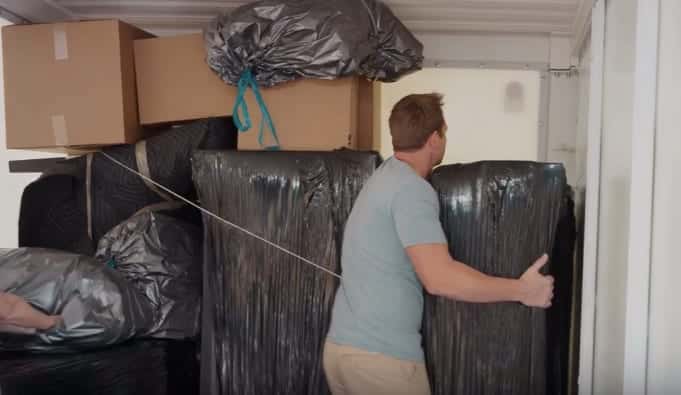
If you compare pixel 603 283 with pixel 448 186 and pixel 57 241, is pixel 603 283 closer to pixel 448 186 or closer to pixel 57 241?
pixel 448 186

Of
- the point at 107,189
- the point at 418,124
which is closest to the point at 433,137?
the point at 418,124

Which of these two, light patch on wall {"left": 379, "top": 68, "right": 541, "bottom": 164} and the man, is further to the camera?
light patch on wall {"left": 379, "top": 68, "right": 541, "bottom": 164}

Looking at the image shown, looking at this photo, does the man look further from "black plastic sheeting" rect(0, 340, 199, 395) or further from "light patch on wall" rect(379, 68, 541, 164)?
"light patch on wall" rect(379, 68, 541, 164)

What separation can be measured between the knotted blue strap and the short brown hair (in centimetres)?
63

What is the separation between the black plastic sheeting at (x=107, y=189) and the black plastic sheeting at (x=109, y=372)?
0.52 metres

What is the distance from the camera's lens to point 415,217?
4.80 ft

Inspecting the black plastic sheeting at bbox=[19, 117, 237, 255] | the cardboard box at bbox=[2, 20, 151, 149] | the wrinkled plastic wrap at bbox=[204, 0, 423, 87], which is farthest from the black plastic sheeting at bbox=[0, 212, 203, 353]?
the wrinkled plastic wrap at bbox=[204, 0, 423, 87]

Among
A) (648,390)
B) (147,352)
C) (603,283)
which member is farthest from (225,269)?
(648,390)

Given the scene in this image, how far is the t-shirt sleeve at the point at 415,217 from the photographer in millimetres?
1449

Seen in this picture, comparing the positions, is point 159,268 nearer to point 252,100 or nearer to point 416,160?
point 252,100

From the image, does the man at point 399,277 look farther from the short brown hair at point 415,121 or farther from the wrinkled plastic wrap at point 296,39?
the wrinkled plastic wrap at point 296,39

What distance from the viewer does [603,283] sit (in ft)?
5.16

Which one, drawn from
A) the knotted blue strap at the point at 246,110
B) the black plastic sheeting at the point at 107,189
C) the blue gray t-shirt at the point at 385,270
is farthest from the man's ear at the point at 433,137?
the black plastic sheeting at the point at 107,189

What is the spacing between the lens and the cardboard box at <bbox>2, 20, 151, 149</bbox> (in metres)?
2.18
